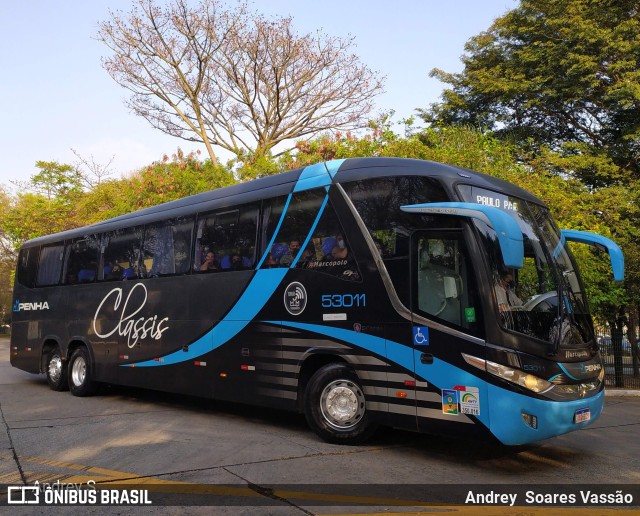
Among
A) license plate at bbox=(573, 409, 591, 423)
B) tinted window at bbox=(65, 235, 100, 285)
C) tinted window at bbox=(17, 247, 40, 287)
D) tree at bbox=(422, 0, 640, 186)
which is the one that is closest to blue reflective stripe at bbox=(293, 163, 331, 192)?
license plate at bbox=(573, 409, 591, 423)

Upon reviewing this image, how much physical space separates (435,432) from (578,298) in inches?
90.7

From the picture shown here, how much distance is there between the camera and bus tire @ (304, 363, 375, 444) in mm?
7242

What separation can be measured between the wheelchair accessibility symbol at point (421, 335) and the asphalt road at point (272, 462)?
1.31m

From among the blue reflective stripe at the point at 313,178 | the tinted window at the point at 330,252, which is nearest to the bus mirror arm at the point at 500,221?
the tinted window at the point at 330,252

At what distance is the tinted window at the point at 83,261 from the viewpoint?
12.2 meters

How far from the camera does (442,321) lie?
255 inches

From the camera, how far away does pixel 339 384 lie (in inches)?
293

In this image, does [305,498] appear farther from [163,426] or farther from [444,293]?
[163,426]

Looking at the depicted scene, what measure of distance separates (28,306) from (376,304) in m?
10.4

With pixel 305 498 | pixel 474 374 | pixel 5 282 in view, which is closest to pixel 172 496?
pixel 305 498

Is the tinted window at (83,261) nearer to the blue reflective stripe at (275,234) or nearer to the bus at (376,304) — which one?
the bus at (376,304)

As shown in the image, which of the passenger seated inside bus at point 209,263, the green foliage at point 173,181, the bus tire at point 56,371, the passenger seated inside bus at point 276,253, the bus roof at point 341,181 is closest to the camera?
the bus roof at point 341,181

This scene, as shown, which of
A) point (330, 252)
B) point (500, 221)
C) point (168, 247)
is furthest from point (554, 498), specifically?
point (168, 247)

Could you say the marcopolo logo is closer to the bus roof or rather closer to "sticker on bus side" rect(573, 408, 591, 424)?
the bus roof
